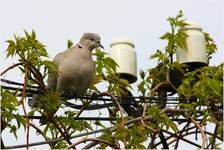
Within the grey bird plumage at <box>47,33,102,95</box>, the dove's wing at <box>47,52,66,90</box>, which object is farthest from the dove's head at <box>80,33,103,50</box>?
the dove's wing at <box>47,52,66,90</box>

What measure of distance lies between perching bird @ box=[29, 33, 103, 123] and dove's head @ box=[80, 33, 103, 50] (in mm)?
75

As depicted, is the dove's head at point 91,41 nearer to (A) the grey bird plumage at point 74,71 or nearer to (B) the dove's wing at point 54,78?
(A) the grey bird plumage at point 74,71

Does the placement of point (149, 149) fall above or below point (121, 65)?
below

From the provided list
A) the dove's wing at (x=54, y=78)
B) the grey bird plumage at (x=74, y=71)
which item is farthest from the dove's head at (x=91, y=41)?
the dove's wing at (x=54, y=78)

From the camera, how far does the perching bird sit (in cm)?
523

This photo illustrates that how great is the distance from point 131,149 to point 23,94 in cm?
71

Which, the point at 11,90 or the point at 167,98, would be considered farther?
the point at 167,98

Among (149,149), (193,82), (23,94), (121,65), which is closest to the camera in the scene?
(23,94)

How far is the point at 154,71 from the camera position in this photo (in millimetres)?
5012

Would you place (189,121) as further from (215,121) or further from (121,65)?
(121,65)

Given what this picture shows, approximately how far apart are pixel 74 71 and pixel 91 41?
1.15 feet

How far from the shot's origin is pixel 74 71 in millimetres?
5344

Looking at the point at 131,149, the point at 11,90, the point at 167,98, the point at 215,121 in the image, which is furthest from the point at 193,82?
the point at 11,90

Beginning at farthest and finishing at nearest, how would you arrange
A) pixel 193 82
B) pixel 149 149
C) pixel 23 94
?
pixel 193 82 → pixel 149 149 → pixel 23 94
